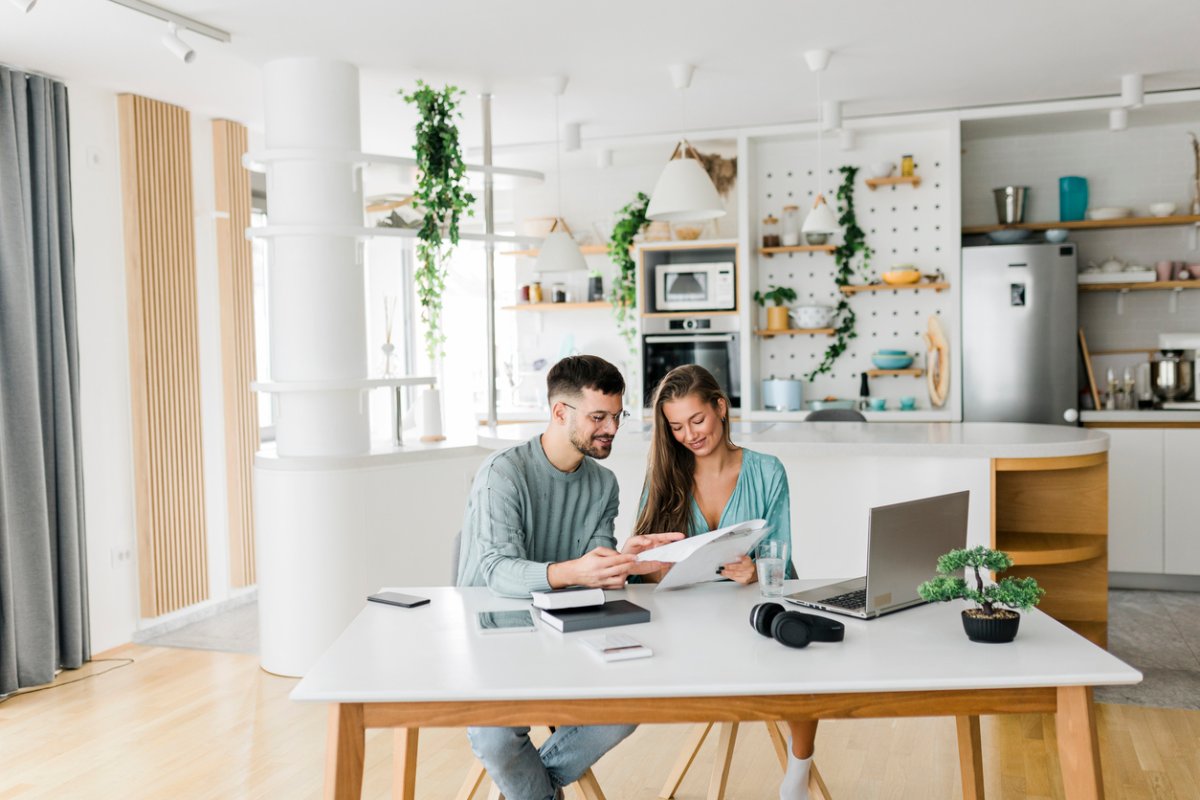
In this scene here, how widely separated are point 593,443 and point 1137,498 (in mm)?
4189

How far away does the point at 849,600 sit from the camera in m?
Result: 2.19

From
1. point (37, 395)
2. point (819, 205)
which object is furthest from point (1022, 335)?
point (37, 395)

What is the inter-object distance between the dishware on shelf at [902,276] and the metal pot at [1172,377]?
4.56ft

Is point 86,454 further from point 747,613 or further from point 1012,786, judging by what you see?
point 1012,786

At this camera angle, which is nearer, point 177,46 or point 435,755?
point 435,755

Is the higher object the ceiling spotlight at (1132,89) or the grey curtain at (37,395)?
the ceiling spotlight at (1132,89)

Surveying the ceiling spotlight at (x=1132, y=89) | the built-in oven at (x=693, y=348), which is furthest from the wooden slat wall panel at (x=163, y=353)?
the ceiling spotlight at (x=1132, y=89)

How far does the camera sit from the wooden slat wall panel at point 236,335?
18.1ft

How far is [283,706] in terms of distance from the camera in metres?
3.89

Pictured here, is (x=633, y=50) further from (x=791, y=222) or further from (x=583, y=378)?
(x=583, y=378)

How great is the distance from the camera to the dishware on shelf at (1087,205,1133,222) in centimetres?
584

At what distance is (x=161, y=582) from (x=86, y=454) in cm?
79

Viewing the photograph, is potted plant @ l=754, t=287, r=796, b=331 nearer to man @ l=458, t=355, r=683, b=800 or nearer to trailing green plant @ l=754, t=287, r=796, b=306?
trailing green plant @ l=754, t=287, r=796, b=306

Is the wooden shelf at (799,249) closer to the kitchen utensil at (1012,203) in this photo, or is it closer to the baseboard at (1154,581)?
the kitchen utensil at (1012,203)
